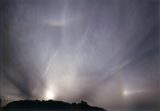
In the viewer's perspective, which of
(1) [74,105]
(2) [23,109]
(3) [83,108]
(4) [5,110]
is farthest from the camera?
(2) [23,109]

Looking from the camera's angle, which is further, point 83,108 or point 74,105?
point 74,105

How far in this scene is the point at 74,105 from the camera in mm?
182250

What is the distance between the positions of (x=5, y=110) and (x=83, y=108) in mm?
69402

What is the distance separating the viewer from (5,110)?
104 meters

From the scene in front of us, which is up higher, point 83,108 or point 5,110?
point 83,108

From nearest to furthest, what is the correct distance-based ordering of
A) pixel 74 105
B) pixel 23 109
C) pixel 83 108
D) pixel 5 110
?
pixel 5 110 → pixel 83 108 → pixel 74 105 → pixel 23 109

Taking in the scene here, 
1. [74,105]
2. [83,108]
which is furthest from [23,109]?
[83,108]

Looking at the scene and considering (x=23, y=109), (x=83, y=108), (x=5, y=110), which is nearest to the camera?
(x=5, y=110)

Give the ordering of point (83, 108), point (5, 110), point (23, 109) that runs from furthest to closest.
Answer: point (23, 109) → point (83, 108) → point (5, 110)

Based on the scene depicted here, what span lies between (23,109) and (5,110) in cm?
9722

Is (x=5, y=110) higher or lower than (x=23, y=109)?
lower

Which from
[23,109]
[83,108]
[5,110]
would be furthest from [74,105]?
[5,110]

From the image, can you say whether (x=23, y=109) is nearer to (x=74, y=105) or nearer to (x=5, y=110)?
(x=74, y=105)

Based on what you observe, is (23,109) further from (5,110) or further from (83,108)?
(5,110)
